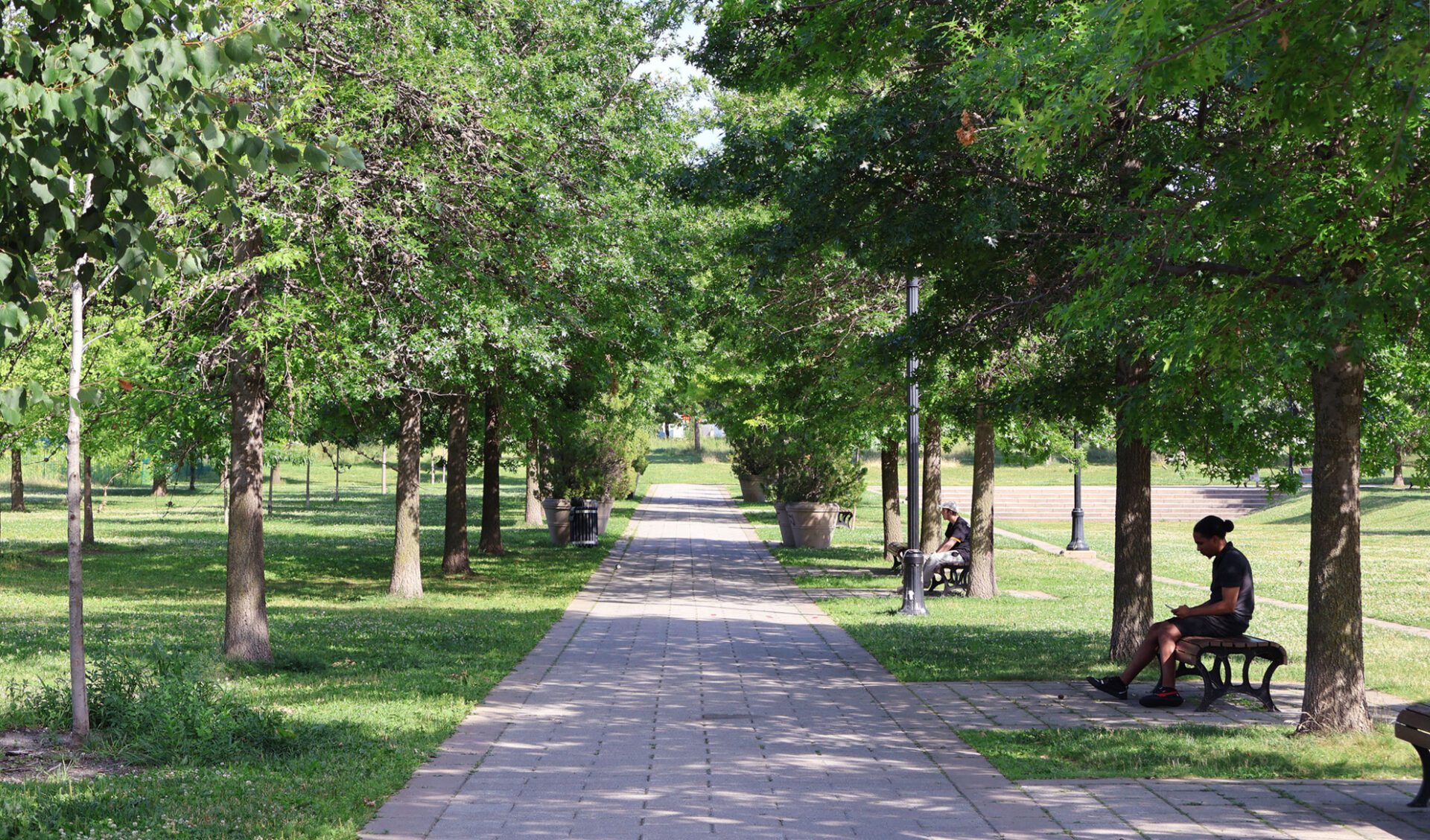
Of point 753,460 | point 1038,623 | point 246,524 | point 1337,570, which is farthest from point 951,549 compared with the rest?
point 753,460

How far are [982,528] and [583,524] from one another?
11261mm

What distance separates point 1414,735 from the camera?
6531 millimetres

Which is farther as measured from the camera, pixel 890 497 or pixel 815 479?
pixel 815 479

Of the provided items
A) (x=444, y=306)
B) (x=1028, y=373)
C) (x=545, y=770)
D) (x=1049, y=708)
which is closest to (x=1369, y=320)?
(x=1049, y=708)

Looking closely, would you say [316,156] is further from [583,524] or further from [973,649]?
[583,524]

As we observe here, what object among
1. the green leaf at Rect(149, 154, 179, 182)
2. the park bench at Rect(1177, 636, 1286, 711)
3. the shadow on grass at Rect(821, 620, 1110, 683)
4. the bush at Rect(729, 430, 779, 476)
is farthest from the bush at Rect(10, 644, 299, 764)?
the bush at Rect(729, 430, 779, 476)

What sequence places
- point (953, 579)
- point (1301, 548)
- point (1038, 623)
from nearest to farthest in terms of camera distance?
point (1038, 623)
point (953, 579)
point (1301, 548)

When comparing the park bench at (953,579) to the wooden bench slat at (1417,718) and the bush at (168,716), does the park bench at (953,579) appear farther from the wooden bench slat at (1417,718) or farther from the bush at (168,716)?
the bush at (168,716)

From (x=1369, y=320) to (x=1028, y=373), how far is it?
878cm

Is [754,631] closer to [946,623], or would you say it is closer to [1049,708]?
[946,623]

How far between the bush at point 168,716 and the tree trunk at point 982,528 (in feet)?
41.8

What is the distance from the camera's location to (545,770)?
24.6 ft

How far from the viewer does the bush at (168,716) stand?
24.5 ft

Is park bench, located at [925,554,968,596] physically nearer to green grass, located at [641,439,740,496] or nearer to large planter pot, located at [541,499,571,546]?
large planter pot, located at [541,499,571,546]
